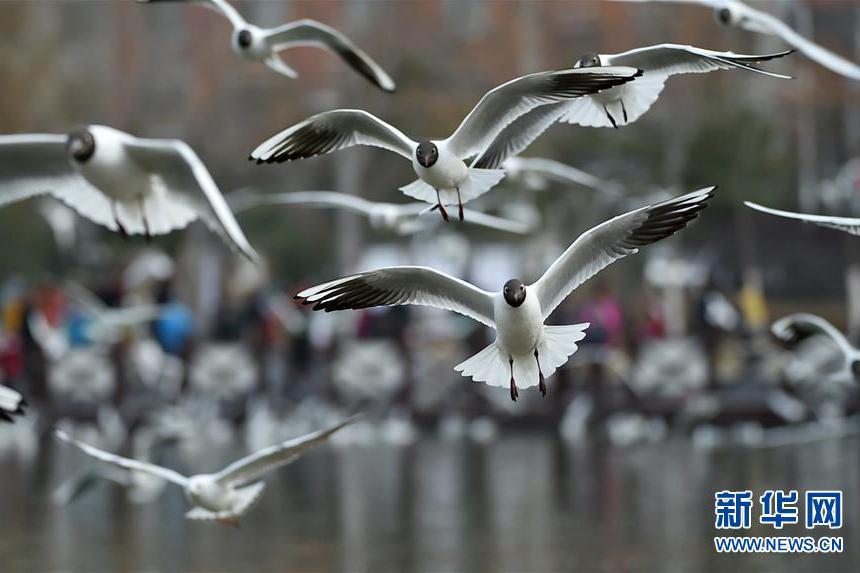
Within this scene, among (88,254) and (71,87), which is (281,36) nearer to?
(88,254)

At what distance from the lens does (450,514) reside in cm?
Answer: 1673

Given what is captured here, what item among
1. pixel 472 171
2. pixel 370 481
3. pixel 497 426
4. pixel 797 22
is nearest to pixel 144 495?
pixel 370 481

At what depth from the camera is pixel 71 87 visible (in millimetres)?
44469

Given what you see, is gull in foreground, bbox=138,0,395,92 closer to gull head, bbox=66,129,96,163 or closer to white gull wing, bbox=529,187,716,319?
gull head, bbox=66,129,96,163

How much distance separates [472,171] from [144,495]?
9422mm

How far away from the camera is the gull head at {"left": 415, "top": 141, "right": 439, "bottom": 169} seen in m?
10.6

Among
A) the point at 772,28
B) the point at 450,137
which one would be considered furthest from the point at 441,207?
the point at 772,28

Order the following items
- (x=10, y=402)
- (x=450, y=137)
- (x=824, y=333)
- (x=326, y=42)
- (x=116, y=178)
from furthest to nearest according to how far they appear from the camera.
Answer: (x=824, y=333) → (x=326, y=42) → (x=116, y=178) → (x=450, y=137) → (x=10, y=402)

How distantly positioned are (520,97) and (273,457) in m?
2.50

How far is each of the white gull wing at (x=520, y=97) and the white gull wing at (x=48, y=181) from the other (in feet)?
8.23

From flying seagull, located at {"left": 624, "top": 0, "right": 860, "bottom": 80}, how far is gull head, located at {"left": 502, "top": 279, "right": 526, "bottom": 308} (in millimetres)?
2534

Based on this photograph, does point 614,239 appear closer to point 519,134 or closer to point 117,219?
point 519,134

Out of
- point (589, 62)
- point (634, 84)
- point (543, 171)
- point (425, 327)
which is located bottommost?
point (589, 62)

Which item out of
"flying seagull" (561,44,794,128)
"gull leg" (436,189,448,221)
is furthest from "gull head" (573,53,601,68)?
"gull leg" (436,189,448,221)
